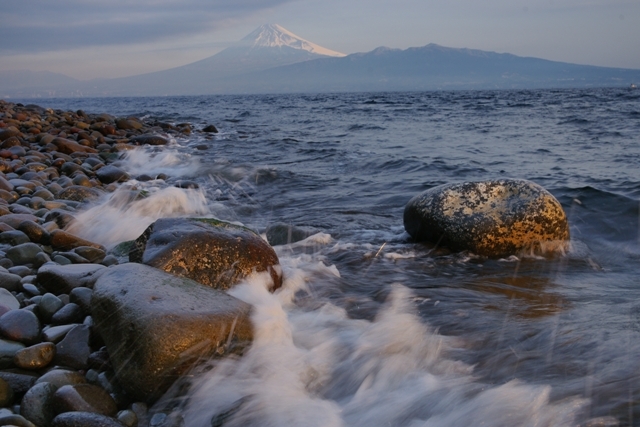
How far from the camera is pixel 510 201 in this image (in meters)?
5.46

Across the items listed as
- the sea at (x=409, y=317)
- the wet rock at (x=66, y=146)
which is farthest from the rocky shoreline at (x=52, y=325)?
the wet rock at (x=66, y=146)

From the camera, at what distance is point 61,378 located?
2.73 m

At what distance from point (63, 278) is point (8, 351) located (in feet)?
3.13

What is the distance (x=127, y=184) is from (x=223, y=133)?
479 inches

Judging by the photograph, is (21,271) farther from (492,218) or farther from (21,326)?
(492,218)

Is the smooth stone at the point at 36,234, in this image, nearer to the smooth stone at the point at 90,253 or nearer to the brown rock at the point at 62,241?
the brown rock at the point at 62,241

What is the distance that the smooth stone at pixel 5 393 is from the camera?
2594mm

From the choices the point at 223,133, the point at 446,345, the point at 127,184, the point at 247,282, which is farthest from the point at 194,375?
the point at 223,133

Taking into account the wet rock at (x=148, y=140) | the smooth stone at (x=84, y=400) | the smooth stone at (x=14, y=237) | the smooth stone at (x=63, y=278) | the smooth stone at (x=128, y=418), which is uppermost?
the wet rock at (x=148, y=140)

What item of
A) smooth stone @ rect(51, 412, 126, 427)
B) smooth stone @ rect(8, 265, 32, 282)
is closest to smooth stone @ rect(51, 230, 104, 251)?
smooth stone @ rect(8, 265, 32, 282)

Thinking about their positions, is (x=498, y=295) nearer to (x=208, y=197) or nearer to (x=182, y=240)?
(x=182, y=240)

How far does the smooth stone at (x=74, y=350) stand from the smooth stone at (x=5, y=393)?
38 cm

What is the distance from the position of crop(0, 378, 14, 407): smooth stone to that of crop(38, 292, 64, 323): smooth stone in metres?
0.86

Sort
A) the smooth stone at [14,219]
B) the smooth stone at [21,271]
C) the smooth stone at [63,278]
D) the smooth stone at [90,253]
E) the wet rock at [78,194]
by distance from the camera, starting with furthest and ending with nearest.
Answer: the wet rock at [78,194]
the smooth stone at [14,219]
the smooth stone at [90,253]
the smooth stone at [21,271]
the smooth stone at [63,278]
